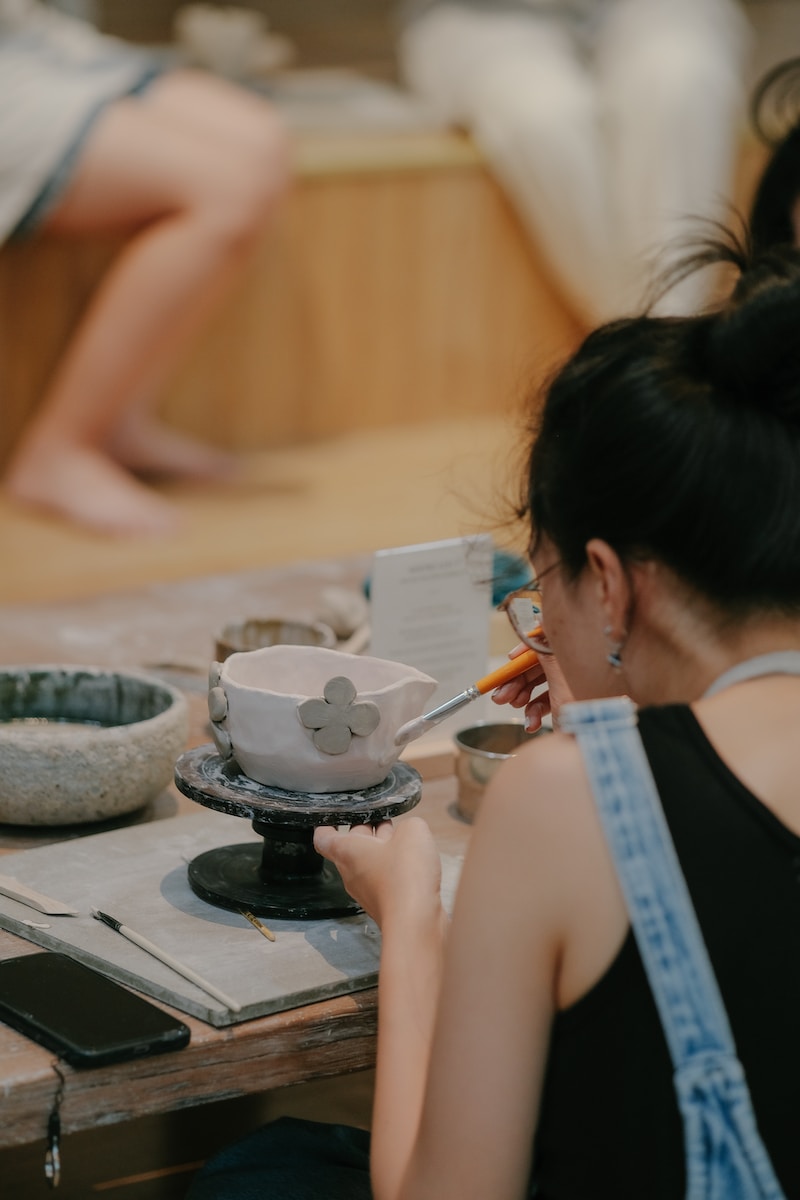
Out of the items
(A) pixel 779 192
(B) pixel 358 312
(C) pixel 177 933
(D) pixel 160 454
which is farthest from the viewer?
(B) pixel 358 312

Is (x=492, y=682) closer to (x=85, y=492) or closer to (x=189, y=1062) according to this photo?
(x=189, y=1062)

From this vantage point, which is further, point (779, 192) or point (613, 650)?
point (779, 192)

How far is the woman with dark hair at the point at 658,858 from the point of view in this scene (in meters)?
0.80

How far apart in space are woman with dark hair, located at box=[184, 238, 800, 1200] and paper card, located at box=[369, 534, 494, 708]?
1.71 ft

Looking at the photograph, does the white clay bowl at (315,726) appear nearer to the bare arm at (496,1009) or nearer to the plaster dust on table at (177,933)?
the plaster dust on table at (177,933)

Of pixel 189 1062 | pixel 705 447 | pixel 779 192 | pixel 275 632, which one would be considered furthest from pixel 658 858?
pixel 779 192

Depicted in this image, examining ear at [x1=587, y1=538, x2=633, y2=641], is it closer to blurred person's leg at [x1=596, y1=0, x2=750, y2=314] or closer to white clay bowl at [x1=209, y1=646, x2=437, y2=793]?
white clay bowl at [x1=209, y1=646, x2=437, y2=793]

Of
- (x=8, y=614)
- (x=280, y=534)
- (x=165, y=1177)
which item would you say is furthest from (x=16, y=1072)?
(x=280, y=534)

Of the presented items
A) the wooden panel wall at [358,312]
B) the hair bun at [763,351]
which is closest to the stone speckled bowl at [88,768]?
the hair bun at [763,351]

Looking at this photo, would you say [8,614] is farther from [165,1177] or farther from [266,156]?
[266,156]

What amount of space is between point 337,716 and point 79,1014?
240 millimetres

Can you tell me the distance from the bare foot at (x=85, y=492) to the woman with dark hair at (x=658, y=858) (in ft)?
7.95

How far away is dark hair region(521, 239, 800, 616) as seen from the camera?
0.81 m

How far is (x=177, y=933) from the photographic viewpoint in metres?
1.03
